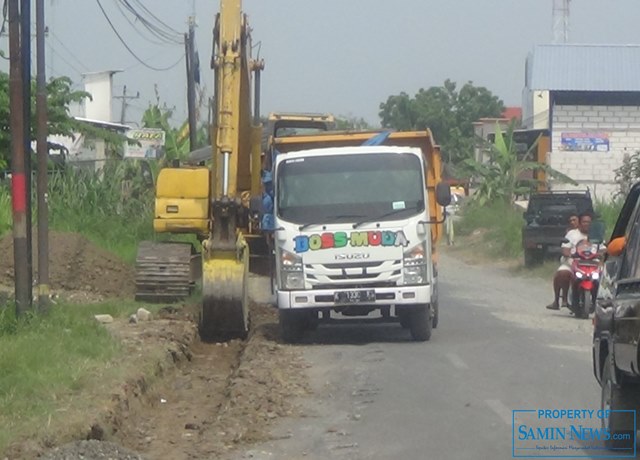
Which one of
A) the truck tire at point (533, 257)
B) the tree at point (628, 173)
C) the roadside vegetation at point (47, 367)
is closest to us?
the roadside vegetation at point (47, 367)

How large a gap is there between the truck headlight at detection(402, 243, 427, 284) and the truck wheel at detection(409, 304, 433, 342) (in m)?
0.39

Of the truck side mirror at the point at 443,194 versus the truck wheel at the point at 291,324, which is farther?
the truck side mirror at the point at 443,194

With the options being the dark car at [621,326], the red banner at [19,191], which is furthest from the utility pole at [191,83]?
the dark car at [621,326]

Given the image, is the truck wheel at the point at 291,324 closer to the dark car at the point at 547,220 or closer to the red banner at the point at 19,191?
the red banner at the point at 19,191

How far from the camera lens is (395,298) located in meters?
16.1

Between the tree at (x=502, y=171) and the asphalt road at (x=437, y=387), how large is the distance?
2357cm

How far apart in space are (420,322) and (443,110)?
68269 millimetres

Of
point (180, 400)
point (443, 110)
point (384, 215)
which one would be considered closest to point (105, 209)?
point (384, 215)

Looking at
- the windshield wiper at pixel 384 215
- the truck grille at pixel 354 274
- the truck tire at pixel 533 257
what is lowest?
the truck tire at pixel 533 257

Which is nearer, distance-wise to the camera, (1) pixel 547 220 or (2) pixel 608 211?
(1) pixel 547 220

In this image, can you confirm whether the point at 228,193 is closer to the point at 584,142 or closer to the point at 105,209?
the point at 105,209

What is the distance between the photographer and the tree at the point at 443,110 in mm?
82062

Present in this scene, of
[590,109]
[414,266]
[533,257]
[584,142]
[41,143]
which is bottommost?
[533,257]

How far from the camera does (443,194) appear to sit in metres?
17.0
